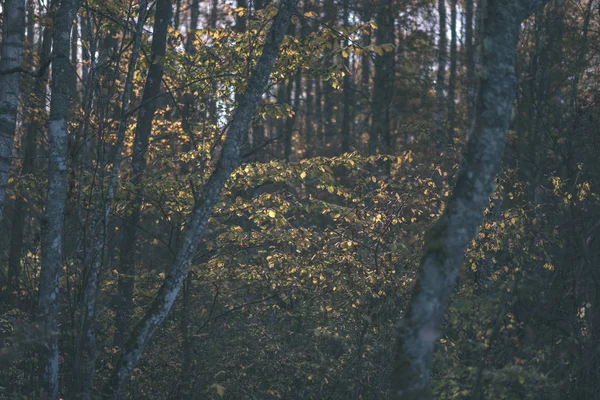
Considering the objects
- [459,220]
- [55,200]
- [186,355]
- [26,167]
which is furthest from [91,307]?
[26,167]

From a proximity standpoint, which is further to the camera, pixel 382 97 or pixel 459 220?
pixel 382 97

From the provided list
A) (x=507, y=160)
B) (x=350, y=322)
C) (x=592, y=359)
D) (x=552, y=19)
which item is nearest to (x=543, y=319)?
(x=592, y=359)

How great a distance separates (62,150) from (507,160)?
1379 cm

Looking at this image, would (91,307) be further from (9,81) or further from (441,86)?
(441,86)

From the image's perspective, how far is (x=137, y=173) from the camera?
10.1 m

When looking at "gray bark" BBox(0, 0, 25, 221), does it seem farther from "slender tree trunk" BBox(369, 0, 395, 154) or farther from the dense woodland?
"slender tree trunk" BBox(369, 0, 395, 154)

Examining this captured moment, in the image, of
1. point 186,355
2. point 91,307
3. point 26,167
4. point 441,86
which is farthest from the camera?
point 441,86

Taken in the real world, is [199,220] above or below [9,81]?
below

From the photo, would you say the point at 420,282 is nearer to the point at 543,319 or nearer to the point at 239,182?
the point at 543,319

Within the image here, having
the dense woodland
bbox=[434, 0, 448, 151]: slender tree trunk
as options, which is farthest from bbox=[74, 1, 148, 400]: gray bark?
bbox=[434, 0, 448, 151]: slender tree trunk

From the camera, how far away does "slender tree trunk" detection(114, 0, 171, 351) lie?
33.1ft

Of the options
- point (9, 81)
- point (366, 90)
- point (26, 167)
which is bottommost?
point (26, 167)

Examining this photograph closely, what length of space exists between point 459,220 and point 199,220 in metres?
2.91

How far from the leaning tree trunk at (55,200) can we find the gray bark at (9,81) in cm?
123
